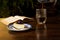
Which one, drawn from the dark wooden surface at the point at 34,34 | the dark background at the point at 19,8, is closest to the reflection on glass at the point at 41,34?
the dark wooden surface at the point at 34,34

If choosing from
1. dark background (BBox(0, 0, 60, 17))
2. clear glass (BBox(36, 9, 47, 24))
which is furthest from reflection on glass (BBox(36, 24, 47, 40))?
dark background (BBox(0, 0, 60, 17))

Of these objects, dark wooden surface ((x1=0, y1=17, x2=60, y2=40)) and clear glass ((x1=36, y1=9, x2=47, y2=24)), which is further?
clear glass ((x1=36, y1=9, x2=47, y2=24))

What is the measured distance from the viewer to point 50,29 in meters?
1.46

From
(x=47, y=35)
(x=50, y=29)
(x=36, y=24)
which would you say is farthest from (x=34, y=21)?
(x=47, y=35)

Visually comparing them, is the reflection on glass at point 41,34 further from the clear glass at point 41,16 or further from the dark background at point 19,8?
the dark background at point 19,8

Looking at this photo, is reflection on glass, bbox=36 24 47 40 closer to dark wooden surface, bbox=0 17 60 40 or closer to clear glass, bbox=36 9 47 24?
dark wooden surface, bbox=0 17 60 40

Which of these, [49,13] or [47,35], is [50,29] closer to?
[47,35]

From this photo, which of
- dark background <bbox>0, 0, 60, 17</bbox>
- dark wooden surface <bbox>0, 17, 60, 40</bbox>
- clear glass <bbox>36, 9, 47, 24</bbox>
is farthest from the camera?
dark background <bbox>0, 0, 60, 17</bbox>

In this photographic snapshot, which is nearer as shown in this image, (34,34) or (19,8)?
(34,34)

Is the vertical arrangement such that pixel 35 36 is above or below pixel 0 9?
below

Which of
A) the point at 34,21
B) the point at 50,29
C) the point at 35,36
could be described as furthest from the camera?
the point at 34,21

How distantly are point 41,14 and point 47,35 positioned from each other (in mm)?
326

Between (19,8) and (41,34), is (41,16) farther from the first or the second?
(19,8)

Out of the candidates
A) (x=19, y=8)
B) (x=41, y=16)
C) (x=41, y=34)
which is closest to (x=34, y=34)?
(x=41, y=34)
